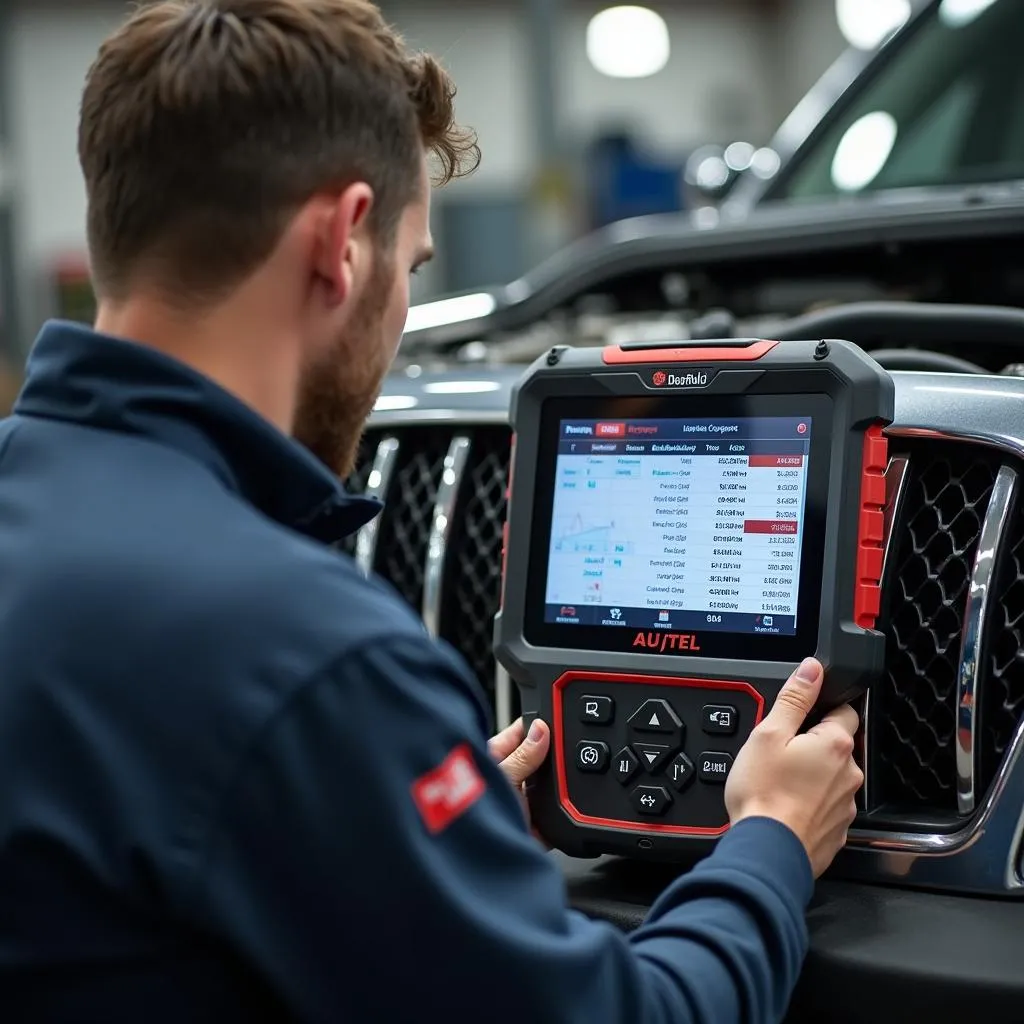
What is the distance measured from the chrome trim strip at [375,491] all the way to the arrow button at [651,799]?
0.60 metres

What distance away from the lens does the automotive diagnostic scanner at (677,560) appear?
1.39 metres

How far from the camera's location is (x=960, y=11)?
277 centimetres

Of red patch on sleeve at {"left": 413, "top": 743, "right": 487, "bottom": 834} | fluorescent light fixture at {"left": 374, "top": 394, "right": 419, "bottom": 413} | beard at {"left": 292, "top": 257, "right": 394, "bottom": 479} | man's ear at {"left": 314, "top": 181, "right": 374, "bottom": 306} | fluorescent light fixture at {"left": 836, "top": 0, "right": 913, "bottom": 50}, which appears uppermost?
fluorescent light fixture at {"left": 836, "top": 0, "right": 913, "bottom": 50}

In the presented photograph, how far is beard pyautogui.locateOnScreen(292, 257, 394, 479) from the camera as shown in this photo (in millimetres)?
1186

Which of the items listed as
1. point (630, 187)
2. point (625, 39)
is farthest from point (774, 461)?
point (625, 39)

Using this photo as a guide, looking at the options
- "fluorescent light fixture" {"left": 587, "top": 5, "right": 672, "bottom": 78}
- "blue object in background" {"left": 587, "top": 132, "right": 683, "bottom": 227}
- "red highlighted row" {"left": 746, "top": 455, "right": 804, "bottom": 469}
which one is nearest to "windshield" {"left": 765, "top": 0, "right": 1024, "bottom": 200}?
"red highlighted row" {"left": 746, "top": 455, "right": 804, "bottom": 469}

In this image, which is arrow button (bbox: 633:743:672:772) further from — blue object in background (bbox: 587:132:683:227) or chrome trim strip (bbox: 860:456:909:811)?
blue object in background (bbox: 587:132:683:227)

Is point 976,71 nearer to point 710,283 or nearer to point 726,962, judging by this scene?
point 710,283

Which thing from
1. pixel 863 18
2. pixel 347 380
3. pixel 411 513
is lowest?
pixel 411 513

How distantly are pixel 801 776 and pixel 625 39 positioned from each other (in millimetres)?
13282

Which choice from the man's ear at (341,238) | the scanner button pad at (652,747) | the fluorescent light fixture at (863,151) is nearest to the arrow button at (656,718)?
the scanner button pad at (652,747)

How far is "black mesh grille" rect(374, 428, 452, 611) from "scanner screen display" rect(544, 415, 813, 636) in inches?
15.8

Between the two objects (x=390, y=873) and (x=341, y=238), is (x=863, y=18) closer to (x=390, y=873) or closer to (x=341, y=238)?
(x=341, y=238)

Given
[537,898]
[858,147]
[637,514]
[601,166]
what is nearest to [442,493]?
[637,514]
